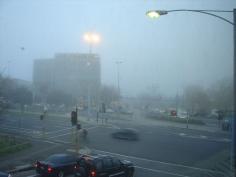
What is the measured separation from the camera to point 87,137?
3064 centimetres

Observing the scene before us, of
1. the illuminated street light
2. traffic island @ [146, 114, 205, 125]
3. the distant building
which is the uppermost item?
the distant building

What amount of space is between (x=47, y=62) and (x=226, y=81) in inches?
2301

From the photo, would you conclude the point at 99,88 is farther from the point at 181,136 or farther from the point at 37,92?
the point at 181,136

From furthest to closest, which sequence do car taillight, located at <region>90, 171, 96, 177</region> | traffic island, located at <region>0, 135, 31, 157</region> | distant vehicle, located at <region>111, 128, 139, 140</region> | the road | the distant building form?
1. the distant building
2. distant vehicle, located at <region>111, 128, 139, 140</region>
3. traffic island, located at <region>0, 135, 31, 157</region>
4. the road
5. car taillight, located at <region>90, 171, 96, 177</region>

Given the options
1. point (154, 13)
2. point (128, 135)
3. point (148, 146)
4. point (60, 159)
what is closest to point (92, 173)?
point (60, 159)

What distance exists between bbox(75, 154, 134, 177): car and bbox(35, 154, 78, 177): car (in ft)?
3.09

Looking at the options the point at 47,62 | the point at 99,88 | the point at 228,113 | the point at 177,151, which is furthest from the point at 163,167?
the point at 47,62

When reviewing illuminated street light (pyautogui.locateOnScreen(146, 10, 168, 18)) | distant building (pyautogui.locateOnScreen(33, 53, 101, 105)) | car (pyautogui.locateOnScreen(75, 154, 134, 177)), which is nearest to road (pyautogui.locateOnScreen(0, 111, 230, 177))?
car (pyautogui.locateOnScreen(75, 154, 134, 177))

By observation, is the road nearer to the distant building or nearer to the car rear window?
the car rear window

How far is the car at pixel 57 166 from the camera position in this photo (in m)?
16.1

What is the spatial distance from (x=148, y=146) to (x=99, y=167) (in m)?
12.7

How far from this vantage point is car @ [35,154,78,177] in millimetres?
16094

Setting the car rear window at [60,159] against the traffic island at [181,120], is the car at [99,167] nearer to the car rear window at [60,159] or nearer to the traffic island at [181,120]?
the car rear window at [60,159]

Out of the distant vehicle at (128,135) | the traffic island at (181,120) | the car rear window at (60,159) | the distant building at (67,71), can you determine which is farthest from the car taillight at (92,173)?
the distant building at (67,71)
